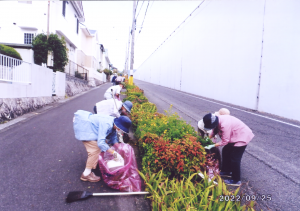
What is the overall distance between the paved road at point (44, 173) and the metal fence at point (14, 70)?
205cm

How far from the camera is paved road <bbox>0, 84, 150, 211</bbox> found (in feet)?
9.91

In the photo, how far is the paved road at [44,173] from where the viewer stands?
9.91ft

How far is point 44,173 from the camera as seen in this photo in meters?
3.84

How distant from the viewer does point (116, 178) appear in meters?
3.46

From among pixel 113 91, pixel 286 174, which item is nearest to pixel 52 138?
pixel 113 91

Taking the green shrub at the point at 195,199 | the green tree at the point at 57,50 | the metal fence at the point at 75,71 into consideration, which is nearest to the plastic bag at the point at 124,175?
the green shrub at the point at 195,199

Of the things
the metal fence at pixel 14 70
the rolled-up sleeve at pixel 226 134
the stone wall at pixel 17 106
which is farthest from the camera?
the metal fence at pixel 14 70

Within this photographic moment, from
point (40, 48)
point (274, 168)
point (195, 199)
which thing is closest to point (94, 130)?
point (195, 199)

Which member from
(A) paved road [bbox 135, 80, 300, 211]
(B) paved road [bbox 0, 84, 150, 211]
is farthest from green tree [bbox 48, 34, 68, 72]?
(A) paved road [bbox 135, 80, 300, 211]

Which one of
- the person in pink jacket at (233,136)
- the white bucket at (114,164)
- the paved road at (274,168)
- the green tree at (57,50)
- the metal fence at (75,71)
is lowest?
the paved road at (274,168)

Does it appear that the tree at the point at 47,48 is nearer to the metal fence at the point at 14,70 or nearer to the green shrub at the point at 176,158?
the metal fence at the point at 14,70

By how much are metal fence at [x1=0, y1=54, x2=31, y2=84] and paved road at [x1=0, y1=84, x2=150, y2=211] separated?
6.73 feet

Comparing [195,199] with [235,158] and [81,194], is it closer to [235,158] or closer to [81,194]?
[235,158]

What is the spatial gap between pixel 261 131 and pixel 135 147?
14.2 feet
